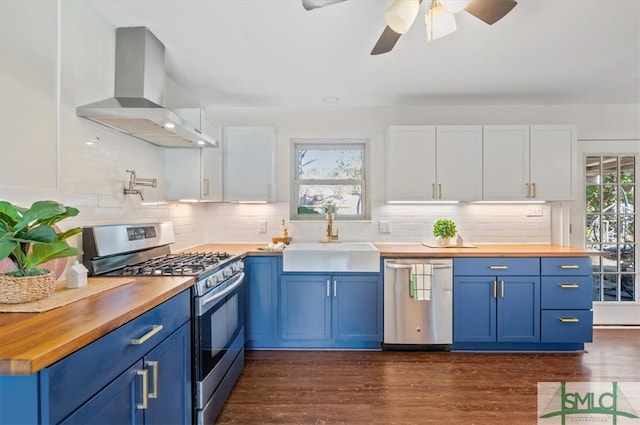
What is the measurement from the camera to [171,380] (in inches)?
55.6

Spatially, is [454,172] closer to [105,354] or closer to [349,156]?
[349,156]

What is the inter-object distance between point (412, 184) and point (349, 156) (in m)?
0.81

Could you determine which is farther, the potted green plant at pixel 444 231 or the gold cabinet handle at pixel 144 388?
the potted green plant at pixel 444 231

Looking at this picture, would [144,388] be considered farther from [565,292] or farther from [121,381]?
[565,292]

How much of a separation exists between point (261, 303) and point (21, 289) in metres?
1.78

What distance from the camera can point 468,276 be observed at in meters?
2.72

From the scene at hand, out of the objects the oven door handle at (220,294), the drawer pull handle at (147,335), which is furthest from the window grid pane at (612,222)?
the drawer pull handle at (147,335)

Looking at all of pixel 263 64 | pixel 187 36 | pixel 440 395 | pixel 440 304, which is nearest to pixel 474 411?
pixel 440 395

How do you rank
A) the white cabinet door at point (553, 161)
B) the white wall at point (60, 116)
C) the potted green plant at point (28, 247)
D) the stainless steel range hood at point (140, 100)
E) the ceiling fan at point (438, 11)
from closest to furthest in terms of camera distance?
1. the potted green plant at point (28, 247)
2. the white wall at point (60, 116)
3. the ceiling fan at point (438, 11)
4. the stainless steel range hood at point (140, 100)
5. the white cabinet door at point (553, 161)

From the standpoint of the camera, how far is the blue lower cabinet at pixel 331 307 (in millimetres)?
2744

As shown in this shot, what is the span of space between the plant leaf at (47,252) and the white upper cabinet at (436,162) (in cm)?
254

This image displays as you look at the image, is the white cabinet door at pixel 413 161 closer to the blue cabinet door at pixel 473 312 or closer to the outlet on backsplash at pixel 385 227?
the outlet on backsplash at pixel 385 227

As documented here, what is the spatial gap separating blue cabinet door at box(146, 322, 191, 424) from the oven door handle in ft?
0.33

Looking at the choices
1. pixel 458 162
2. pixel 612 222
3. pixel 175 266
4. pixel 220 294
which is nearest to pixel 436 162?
pixel 458 162
